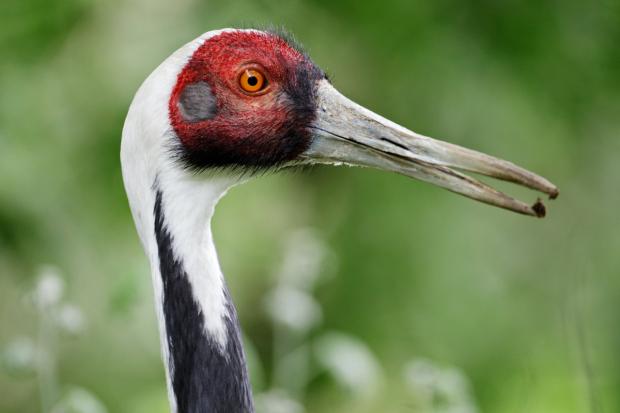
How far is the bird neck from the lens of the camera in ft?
11.1

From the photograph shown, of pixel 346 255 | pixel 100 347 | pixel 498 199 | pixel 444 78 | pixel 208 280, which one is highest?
pixel 444 78

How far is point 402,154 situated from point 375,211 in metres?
4.71

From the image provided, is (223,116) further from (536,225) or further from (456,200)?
(536,225)

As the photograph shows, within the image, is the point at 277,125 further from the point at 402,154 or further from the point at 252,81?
the point at 402,154

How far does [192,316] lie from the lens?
3.40 meters

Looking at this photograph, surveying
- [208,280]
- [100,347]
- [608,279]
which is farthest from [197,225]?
[608,279]

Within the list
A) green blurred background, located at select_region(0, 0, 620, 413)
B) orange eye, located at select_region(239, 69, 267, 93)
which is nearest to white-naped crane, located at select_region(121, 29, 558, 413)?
orange eye, located at select_region(239, 69, 267, 93)

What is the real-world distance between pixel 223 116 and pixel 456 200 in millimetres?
4845

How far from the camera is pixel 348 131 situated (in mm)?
3709

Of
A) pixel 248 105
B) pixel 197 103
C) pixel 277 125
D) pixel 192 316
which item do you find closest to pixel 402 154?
pixel 277 125

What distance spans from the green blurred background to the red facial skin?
1313 mm

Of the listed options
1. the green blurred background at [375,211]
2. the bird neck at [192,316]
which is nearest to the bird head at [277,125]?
the bird neck at [192,316]

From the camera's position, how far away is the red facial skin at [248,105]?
358 cm

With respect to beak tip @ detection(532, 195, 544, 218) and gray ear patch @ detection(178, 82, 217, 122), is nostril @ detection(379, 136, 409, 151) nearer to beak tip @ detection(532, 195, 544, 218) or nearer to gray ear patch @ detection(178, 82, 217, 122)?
beak tip @ detection(532, 195, 544, 218)
